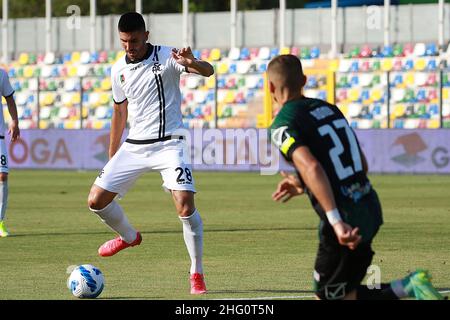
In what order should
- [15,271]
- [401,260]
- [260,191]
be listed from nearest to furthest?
[15,271] → [401,260] → [260,191]

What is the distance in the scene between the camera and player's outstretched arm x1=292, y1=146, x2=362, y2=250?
25.9 feet

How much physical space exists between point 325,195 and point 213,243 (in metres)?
8.06

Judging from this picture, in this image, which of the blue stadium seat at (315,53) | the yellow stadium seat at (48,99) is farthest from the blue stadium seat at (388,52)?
the yellow stadium seat at (48,99)

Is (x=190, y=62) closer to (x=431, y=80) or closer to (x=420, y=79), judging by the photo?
(x=431, y=80)

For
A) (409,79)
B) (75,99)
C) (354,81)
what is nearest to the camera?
Result: (409,79)

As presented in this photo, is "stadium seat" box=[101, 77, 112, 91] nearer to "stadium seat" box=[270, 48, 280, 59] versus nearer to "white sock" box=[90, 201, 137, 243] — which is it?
"stadium seat" box=[270, 48, 280, 59]

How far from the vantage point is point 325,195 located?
7.93 metres

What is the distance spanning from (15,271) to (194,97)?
86.3 feet

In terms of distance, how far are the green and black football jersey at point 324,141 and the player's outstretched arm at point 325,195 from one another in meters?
0.17

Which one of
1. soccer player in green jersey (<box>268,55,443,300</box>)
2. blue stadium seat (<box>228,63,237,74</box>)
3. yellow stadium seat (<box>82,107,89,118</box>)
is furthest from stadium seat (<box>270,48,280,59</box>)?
soccer player in green jersey (<box>268,55,443,300</box>)

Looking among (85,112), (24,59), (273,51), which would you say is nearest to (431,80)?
(273,51)
